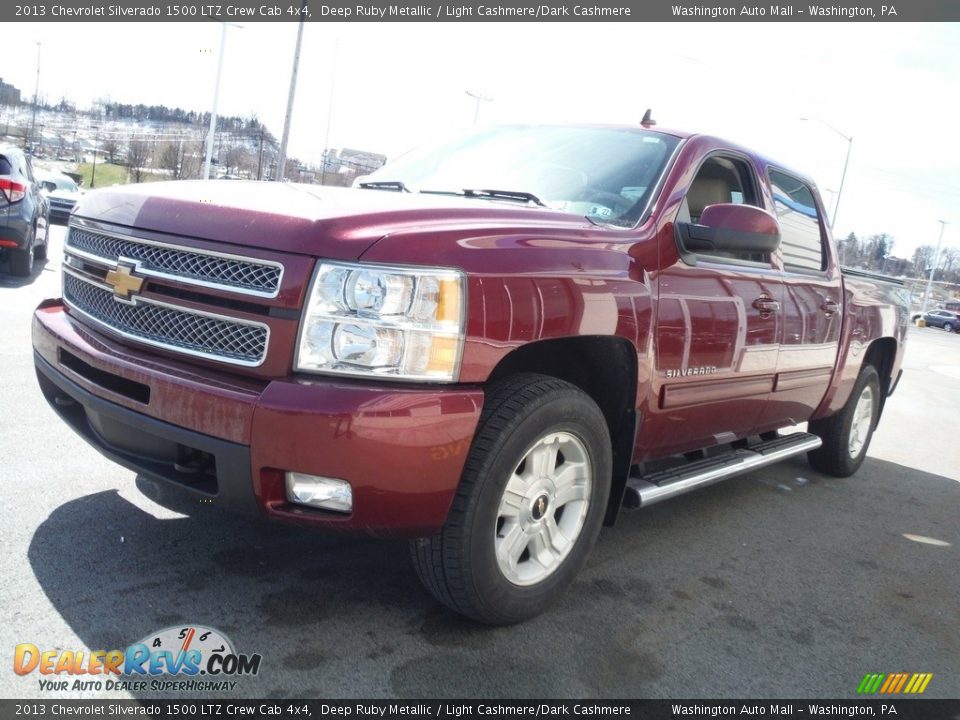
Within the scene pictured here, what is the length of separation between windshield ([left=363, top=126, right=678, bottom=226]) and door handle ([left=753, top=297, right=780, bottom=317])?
0.85m

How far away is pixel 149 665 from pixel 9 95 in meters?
76.9

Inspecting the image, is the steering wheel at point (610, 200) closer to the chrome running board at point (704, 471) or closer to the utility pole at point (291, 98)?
the chrome running board at point (704, 471)

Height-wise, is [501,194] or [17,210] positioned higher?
[501,194]

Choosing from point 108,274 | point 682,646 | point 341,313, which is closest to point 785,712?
point 682,646

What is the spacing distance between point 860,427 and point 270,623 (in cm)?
488

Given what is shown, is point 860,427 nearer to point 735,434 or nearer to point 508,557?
point 735,434

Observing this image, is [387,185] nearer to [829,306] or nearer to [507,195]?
[507,195]

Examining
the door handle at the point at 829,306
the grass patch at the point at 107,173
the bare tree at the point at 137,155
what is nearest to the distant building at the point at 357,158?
the door handle at the point at 829,306

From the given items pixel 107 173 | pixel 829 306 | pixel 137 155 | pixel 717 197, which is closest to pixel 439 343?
pixel 717 197

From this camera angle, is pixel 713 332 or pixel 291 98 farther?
pixel 291 98

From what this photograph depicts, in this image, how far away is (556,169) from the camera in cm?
374

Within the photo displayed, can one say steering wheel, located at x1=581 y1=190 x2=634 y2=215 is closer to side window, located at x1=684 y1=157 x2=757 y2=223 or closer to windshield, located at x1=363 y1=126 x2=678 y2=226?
windshield, located at x1=363 y1=126 x2=678 y2=226

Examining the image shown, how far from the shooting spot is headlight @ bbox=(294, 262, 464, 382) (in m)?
2.41

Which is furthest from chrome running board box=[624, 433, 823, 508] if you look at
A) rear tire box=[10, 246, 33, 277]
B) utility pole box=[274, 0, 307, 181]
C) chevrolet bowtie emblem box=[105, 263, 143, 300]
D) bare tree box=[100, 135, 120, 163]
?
bare tree box=[100, 135, 120, 163]
